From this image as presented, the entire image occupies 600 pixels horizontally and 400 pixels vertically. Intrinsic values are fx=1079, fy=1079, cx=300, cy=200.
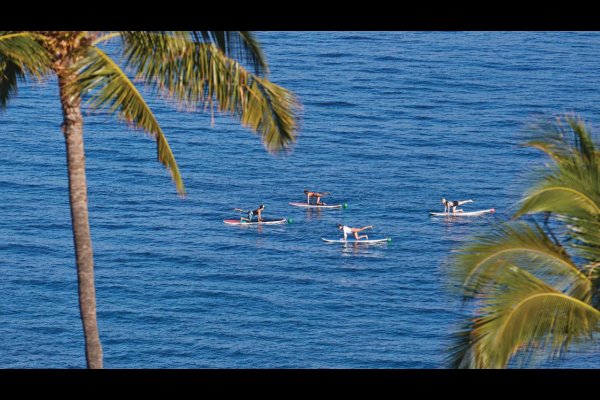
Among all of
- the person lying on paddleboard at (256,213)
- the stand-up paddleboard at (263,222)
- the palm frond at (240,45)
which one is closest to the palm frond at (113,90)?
the palm frond at (240,45)

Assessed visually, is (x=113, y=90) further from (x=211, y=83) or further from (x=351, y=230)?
(x=351, y=230)

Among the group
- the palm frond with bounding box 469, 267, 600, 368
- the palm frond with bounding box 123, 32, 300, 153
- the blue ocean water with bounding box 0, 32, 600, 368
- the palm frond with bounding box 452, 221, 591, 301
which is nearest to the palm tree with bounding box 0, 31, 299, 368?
the palm frond with bounding box 123, 32, 300, 153

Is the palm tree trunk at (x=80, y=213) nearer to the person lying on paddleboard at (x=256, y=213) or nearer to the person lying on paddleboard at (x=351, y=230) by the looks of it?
the person lying on paddleboard at (x=351, y=230)

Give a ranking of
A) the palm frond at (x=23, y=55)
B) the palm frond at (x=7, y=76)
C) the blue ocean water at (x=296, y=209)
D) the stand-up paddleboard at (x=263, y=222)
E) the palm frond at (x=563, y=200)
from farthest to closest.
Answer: the stand-up paddleboard at (x=263, y=222) → the blue ocean water at (x=296, y=209) → the palm frond at (x=7, y=76) → the palm frond at (x=23, y=55) → the palm frond at (x=563, y=200)

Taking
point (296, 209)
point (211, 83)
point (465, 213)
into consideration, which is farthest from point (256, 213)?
point (211, 83)

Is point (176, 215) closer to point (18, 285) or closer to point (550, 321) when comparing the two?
point (18, 285)
